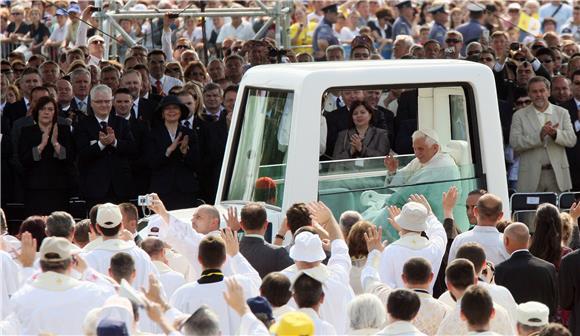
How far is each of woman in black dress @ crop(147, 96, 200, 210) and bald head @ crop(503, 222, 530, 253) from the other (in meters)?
4.31

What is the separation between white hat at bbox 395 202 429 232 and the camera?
8414 millimetres

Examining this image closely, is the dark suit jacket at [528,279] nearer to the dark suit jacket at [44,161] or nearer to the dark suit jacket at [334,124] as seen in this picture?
the dark suit jacket at [334,124]

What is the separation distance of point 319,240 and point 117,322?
2.04m

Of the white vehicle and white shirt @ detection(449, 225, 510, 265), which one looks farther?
white shirt @ detection(449, 225, 510, 265)

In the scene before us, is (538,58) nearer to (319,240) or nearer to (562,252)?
(562,252)

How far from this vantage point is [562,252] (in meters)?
8.97

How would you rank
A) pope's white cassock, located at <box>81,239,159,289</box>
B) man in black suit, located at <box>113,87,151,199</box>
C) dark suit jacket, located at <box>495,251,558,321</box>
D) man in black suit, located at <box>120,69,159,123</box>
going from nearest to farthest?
1. pope's white cassock, located at <box>81,239,159,289</box>
2. dark suit jacket, located at <box>495,251,558,321</box>
3. man in black suit, located at <box>113,87,151,199</box>
4. man in black suit, located at <box>120,69,159,123</box>

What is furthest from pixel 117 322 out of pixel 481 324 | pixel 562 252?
pixel 562 252

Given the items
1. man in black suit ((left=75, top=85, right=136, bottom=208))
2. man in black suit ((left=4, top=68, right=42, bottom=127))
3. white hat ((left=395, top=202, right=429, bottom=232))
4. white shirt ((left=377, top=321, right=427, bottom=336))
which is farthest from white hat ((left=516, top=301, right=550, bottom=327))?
man in black suit ((left=4, top=68, right=42, bottom=127))

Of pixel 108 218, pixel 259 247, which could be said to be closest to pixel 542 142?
pixel 259 247

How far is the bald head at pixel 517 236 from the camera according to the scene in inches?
329

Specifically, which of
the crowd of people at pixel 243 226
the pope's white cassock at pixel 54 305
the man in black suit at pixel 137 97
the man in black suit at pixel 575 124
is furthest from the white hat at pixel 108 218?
the man in black suit at pixel 575 124

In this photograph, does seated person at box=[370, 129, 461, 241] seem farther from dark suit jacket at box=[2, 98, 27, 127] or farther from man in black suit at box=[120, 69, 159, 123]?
dark suit jacket at box=[2, 98, 27, 127]

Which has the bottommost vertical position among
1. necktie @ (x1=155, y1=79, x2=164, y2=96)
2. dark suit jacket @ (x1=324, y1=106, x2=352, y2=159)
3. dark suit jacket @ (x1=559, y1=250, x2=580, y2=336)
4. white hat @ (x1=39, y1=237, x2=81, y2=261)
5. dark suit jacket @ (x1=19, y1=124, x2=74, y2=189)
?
dark suit jacket @ (x1=559, y1=250, x2=580, y2=336)
